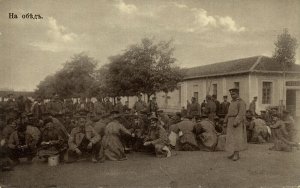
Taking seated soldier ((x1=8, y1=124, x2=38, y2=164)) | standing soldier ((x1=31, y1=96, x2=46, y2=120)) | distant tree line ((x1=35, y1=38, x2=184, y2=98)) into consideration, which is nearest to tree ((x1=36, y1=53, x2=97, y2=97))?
distant tree line ((x1=35, y1=38, x2=184, y2=98))

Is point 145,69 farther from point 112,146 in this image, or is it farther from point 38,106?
point 38,106

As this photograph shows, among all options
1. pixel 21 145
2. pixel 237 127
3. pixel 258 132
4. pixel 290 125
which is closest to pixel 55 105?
pixel 21 145

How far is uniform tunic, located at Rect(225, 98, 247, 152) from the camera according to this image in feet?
20.6

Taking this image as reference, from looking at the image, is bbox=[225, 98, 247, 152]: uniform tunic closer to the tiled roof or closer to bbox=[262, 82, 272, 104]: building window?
the tiled roof

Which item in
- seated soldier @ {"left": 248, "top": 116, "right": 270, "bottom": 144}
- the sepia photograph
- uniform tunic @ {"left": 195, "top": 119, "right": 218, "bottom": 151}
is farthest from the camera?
seated soldier @ {"left": 248, "top": 116, "right": 270, "bottom": 144}

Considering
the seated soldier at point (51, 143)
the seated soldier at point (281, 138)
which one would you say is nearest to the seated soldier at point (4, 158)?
the seated soldier at point (51, 143)

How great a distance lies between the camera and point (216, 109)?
9.73 meters

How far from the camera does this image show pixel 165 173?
5371 mm

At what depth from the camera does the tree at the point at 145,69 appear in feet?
23.6

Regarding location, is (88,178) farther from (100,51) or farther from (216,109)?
(216,109)

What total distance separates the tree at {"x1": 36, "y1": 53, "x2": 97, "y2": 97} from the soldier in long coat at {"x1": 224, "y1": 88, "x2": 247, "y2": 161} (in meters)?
2.88

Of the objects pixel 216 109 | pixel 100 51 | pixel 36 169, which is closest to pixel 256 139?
pixel 216 109

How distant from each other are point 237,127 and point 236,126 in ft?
0.25

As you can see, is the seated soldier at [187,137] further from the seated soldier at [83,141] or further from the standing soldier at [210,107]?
the standing soldier at [210,107]
